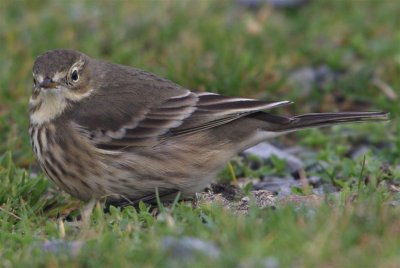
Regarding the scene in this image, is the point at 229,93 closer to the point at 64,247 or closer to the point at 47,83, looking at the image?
the point at 47,83

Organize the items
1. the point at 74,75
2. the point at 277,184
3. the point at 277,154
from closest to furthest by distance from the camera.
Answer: the point at 74,75
the point at 277,184
the point at 277,154

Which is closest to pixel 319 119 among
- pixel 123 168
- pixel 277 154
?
pixel 277 154

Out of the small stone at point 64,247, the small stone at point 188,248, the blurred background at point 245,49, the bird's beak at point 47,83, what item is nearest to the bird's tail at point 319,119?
the blurred background at point 245,49

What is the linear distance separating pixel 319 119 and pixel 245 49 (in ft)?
11.3

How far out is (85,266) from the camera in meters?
5.03

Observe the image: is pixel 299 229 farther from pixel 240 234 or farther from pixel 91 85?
pixel 91 85

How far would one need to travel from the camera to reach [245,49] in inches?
408

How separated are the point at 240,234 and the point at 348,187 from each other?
6.19 feet

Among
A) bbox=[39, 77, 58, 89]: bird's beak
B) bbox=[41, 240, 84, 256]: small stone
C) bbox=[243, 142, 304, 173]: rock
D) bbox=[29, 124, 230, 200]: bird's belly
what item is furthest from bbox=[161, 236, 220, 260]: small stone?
bbox=[243, 142, 304, 173]: rock

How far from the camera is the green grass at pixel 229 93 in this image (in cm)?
497

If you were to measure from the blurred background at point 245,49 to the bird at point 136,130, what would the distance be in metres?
1.08

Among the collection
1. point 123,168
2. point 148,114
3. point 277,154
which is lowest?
point 277,154

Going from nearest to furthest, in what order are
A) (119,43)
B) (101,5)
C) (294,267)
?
(294,267) < (119,43) < (101,5)

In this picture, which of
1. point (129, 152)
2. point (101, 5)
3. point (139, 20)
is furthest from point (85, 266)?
point (101, 5)
